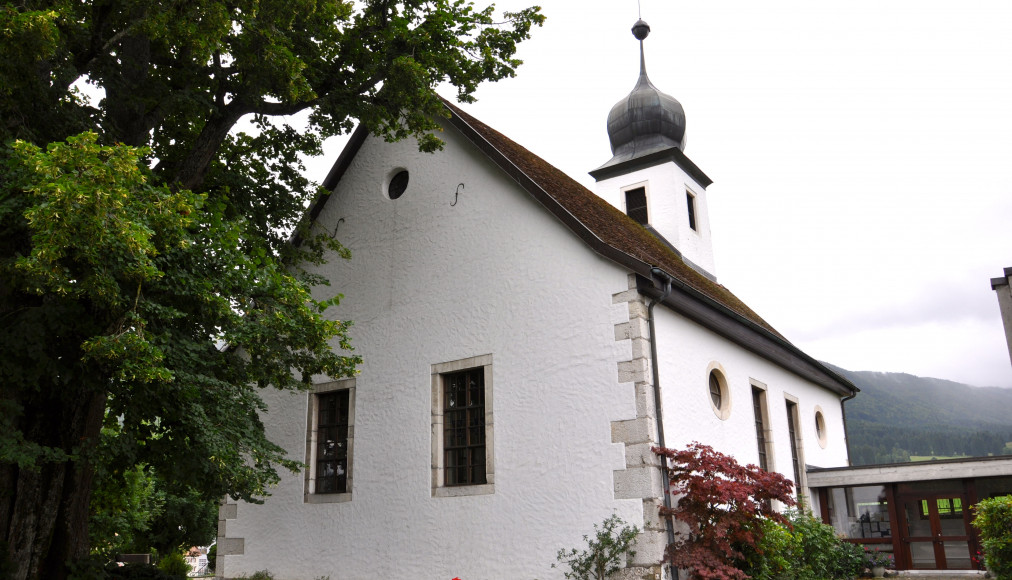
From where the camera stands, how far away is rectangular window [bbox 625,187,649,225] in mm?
21375

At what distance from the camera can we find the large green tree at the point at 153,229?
297 inches

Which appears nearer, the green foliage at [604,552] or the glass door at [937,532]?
the green foliage at [604,552]

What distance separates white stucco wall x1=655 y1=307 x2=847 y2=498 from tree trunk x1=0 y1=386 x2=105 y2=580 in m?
7.05

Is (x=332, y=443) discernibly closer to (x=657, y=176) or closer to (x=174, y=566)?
(x=174, y=566)

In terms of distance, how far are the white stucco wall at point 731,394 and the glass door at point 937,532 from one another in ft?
5.87

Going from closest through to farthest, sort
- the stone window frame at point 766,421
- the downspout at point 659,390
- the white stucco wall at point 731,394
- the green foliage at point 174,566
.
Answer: the downspout at point 659,390, the white stucco wall at point 731,394, the stone window frame at point 766,421, the green foliage at point 174,566

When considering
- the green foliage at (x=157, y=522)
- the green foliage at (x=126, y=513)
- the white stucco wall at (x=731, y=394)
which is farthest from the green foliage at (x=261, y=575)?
the green foliage at (x=157, y=522)

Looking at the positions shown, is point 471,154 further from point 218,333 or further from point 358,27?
point 218,333

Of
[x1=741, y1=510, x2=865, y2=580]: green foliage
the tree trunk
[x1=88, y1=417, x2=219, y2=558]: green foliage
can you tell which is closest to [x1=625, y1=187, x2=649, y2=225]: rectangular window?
[x1=741, y1=510, x2=865, y2=580]: green foliage

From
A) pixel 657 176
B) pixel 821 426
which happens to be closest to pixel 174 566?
pixel 821 426

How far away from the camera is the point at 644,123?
22.5 meters

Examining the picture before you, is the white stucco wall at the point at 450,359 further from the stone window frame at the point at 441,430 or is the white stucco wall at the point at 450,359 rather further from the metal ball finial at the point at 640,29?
the metal ball finial at the point at 640,29

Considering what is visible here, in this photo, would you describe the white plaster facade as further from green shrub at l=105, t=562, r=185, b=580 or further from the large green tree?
green shrub at l=105, t=562, r=185, b=580

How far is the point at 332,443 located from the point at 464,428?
278 centimetres
